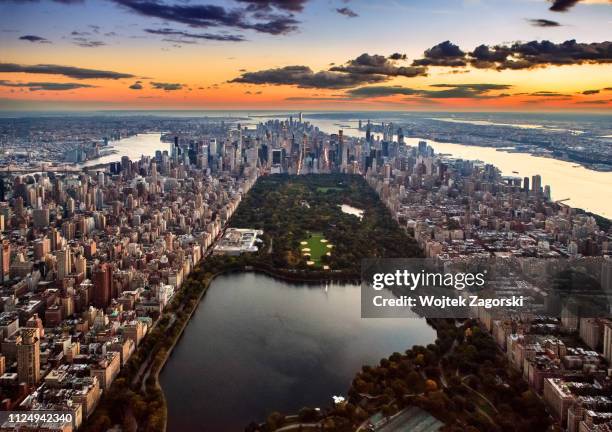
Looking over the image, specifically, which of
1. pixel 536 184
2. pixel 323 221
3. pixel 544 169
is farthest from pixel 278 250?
pixel 544 169

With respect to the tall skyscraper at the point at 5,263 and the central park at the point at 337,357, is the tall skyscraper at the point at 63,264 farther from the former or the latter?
the central park at the point at 337,357

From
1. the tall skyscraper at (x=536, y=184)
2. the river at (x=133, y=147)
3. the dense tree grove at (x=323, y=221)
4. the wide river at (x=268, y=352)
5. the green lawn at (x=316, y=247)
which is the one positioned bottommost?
the wide river at (x=268, y=352)

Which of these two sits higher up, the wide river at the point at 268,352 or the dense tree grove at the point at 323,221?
the dense tree grove at the point at 323,221

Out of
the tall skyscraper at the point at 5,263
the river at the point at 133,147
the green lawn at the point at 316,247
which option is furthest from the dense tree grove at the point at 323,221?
the river at the point at 133,147

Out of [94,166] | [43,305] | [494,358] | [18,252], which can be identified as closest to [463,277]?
[494,358]

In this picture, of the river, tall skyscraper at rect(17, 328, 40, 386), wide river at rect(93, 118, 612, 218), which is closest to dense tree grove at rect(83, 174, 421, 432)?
tall skyscraper at rect(17, 328, 40, 386)

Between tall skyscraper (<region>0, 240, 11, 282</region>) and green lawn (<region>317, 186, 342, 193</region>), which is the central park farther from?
green lawn (<region>317, 186, 342, 193</region>)
